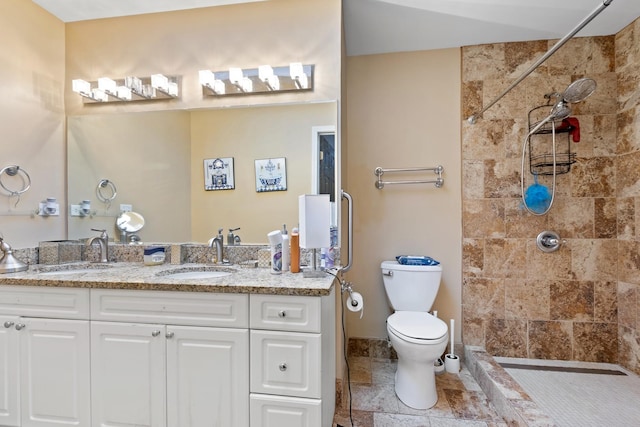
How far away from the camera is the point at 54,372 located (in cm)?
143

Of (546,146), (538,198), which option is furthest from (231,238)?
(546,146)

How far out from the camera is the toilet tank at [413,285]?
210cm

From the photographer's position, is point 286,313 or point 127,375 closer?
point 286,313

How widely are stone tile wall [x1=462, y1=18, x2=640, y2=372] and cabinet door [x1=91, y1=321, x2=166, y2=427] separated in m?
2.09

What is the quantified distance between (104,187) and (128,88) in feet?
2.31

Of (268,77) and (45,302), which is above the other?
(268,77)

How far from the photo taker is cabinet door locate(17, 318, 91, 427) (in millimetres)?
1419

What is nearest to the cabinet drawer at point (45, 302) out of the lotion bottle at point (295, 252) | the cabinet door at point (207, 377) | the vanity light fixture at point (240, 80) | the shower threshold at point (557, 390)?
the cabinet door at point (207, 377)

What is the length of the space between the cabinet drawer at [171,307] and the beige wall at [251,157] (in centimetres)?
63

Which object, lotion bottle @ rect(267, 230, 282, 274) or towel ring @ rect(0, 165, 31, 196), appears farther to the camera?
towel ring @ rect(0, 165, 31, 196)

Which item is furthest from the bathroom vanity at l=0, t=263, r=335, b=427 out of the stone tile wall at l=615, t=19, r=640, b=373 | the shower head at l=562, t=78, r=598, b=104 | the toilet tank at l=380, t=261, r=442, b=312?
the stone tile wall at l=615, t=19, r=640, b=373

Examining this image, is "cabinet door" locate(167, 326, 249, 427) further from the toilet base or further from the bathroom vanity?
the toilet base

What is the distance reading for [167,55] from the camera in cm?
201

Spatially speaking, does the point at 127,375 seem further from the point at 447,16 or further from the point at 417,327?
the point at 447,16
